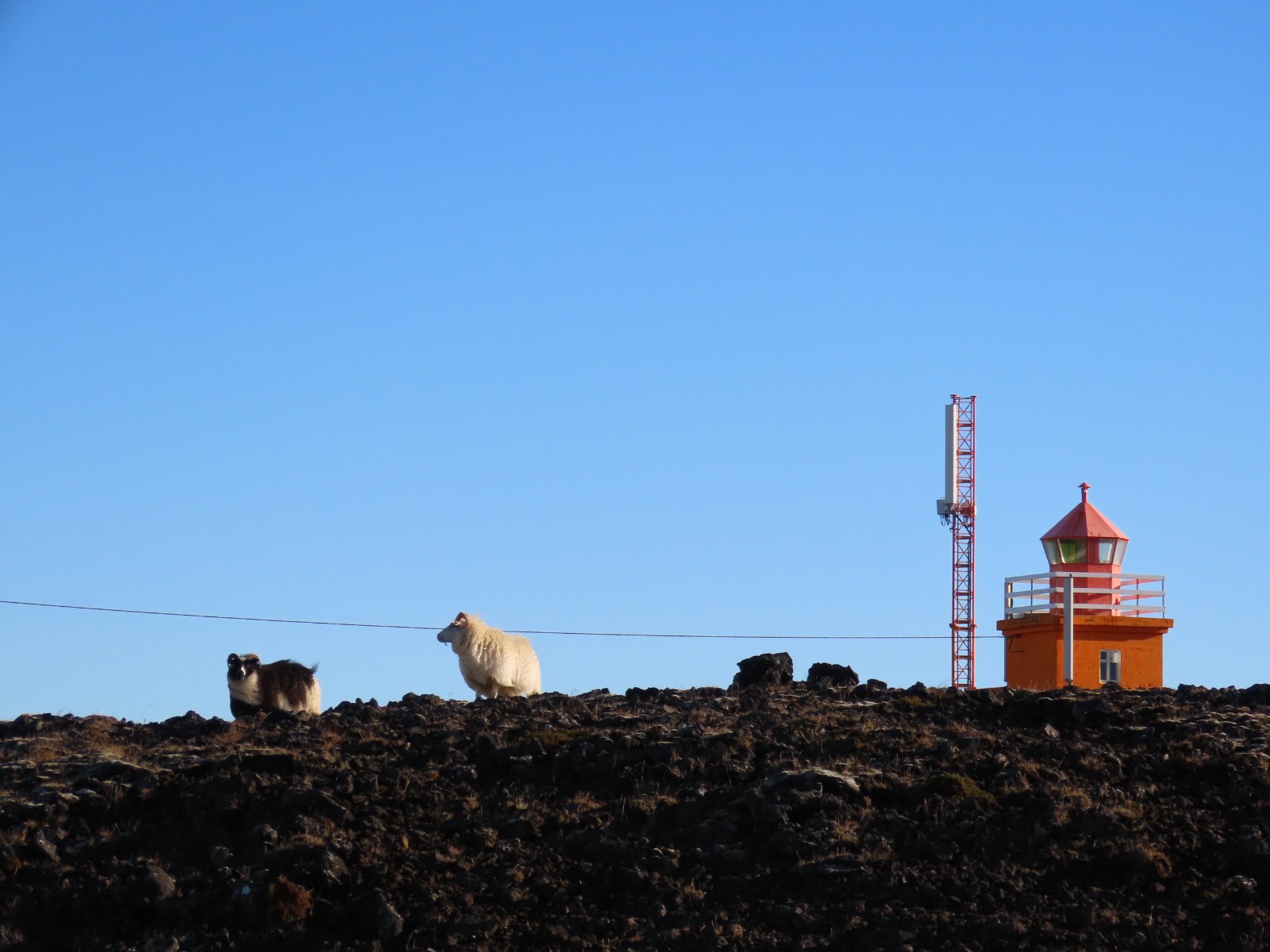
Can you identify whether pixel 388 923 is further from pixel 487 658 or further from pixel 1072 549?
pixel 1072 549

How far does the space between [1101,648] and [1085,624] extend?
642 millimetres

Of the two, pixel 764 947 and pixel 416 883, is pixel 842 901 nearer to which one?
pixel 764 947

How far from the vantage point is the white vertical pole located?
122ft

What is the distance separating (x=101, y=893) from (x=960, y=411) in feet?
148

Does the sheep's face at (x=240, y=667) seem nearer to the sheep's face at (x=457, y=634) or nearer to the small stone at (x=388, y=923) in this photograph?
the sheep's face at (x=457, y=634)

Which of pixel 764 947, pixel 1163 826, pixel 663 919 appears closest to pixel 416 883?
pixel 663 919

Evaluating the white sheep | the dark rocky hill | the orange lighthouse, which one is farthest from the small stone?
the orange lighthouse

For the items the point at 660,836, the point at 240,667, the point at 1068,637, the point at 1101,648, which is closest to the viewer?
the point at 660,836

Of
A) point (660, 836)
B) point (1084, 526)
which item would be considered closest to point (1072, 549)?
point (1084, 526)

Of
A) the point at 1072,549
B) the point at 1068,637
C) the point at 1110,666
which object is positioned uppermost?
the point at 1072,549

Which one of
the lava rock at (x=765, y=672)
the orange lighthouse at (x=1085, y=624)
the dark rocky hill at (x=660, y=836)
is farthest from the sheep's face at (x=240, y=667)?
the orange lighthouse at (x=1085, y=624)

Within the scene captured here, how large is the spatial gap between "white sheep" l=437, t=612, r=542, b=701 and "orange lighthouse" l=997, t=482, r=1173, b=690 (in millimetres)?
15417

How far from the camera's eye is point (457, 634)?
25.1m

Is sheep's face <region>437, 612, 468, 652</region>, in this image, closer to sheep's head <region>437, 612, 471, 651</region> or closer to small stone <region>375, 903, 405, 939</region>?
sheep's head <region>437, 612, 471, 651</region>
